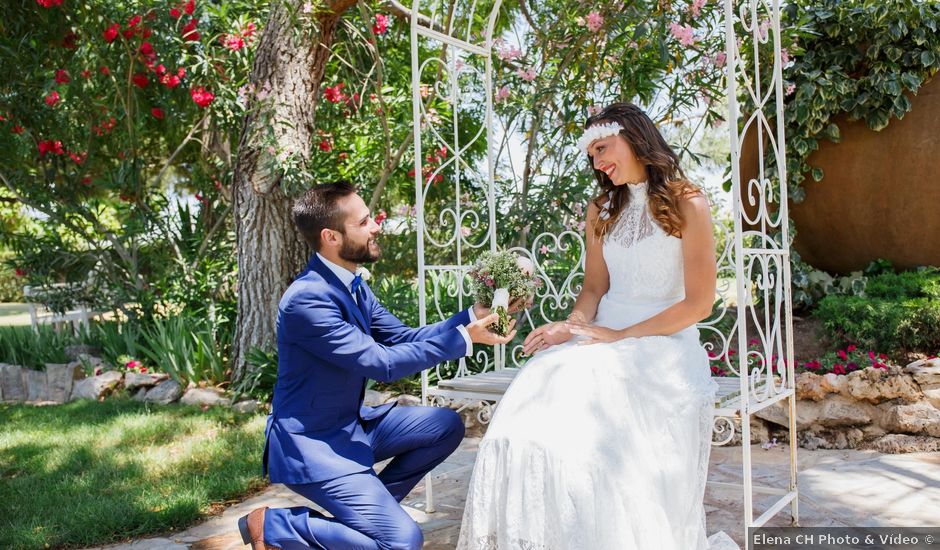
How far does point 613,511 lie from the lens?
2.34 metres

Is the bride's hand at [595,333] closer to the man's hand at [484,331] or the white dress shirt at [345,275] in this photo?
the man's hand at [484,331]

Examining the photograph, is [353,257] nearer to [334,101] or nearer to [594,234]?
[594,234]

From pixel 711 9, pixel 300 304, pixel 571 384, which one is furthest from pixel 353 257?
pixel 711 9

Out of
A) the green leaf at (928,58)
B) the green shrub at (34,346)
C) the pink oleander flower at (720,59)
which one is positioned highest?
the green leaf at (928,58)

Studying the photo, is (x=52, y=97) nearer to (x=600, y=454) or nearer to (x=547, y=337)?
(x=547, y=337)

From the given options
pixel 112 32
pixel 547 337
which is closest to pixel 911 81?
pixel 547 337

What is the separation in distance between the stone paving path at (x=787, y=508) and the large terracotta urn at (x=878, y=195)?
5.78 ft

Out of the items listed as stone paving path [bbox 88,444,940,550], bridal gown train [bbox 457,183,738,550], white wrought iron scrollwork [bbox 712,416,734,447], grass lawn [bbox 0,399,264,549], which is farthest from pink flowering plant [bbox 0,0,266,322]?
bridal gown train [bbox 457,183,738,550]

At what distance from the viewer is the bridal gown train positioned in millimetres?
2361

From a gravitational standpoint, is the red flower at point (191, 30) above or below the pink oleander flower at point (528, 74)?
above

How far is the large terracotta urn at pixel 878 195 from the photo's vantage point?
520 centimetres

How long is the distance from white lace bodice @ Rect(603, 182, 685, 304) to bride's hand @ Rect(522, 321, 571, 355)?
A: 0.30 meters

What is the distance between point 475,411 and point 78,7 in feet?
16.2

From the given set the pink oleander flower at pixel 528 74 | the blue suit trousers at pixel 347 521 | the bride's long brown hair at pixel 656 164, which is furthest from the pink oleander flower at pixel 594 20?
the blue suit trousers at pixel 347 521
